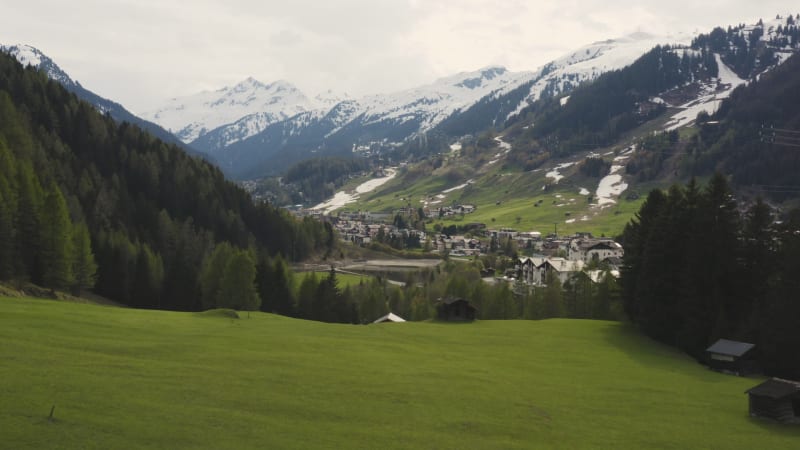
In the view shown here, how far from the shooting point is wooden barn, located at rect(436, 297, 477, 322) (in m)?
76.7

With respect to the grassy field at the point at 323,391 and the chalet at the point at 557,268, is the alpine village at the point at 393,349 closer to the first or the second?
the grassy field at the point at 323,391

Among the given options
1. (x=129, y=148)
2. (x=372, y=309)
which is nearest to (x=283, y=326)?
(x=372, y=309)

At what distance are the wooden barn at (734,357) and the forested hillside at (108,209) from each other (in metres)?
62.7

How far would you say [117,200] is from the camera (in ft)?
439

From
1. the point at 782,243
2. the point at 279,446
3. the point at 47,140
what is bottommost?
the point at 279,446

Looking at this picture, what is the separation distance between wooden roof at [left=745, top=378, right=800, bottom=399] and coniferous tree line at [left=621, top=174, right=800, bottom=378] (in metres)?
20.8

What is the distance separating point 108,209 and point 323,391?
361ft

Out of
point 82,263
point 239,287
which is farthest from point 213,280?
point 82,263

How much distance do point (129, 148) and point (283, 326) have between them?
405 ft

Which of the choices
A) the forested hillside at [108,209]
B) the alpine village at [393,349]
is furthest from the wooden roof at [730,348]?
the forested hillside at [108,209]

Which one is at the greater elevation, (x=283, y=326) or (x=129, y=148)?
(x=129, y=148)

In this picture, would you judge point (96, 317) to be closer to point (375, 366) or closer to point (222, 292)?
point (375, 366)

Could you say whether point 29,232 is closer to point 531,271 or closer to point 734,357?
point 734,357

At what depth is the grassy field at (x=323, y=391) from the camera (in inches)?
1056
